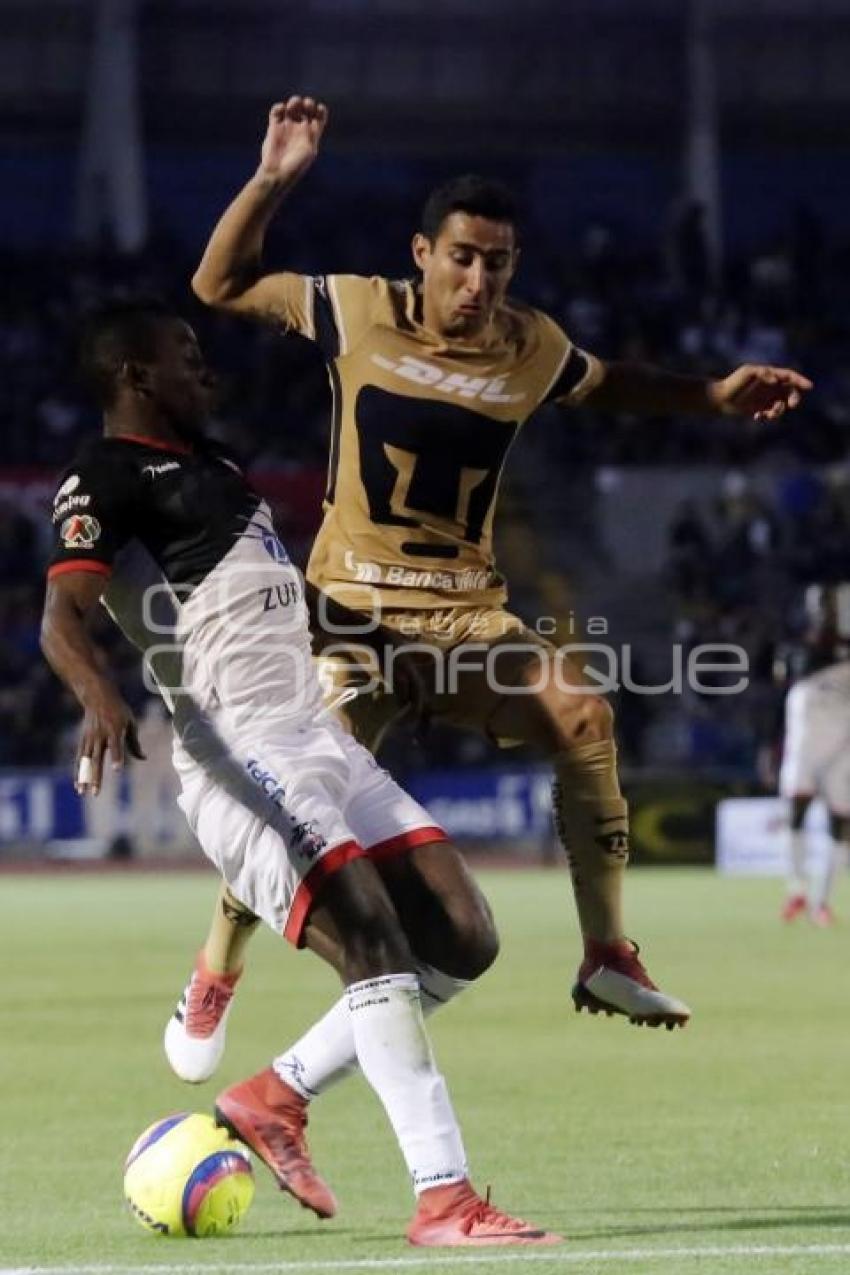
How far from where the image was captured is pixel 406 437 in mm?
8328

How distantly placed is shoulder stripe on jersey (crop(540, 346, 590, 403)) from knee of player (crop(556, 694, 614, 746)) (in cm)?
95

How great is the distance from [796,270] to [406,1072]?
32756 mm

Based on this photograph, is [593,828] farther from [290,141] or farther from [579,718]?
[290,141]

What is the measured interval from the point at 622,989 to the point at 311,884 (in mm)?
1618

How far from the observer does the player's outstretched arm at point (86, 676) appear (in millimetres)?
6422

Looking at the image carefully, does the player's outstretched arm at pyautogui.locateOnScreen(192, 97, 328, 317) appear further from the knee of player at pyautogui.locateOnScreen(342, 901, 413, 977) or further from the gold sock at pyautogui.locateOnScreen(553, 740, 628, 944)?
the knee of player at pyautogui.locateOnScreen(342, 901, 413, 977)

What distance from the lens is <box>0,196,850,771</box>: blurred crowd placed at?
30844mm

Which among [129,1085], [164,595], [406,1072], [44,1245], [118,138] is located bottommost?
[129,1085]

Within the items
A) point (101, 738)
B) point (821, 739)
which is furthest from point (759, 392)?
point (821, 739)

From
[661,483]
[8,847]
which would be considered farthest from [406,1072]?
[661,483]

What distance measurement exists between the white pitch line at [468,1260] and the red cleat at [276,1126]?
701 mm

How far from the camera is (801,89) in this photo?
4175 cm

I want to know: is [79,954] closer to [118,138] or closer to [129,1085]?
[129,1085]

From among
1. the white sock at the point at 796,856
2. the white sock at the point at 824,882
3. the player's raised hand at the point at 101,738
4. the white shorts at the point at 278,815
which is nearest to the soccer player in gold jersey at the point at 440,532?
the white shorts at the point at 278,815
